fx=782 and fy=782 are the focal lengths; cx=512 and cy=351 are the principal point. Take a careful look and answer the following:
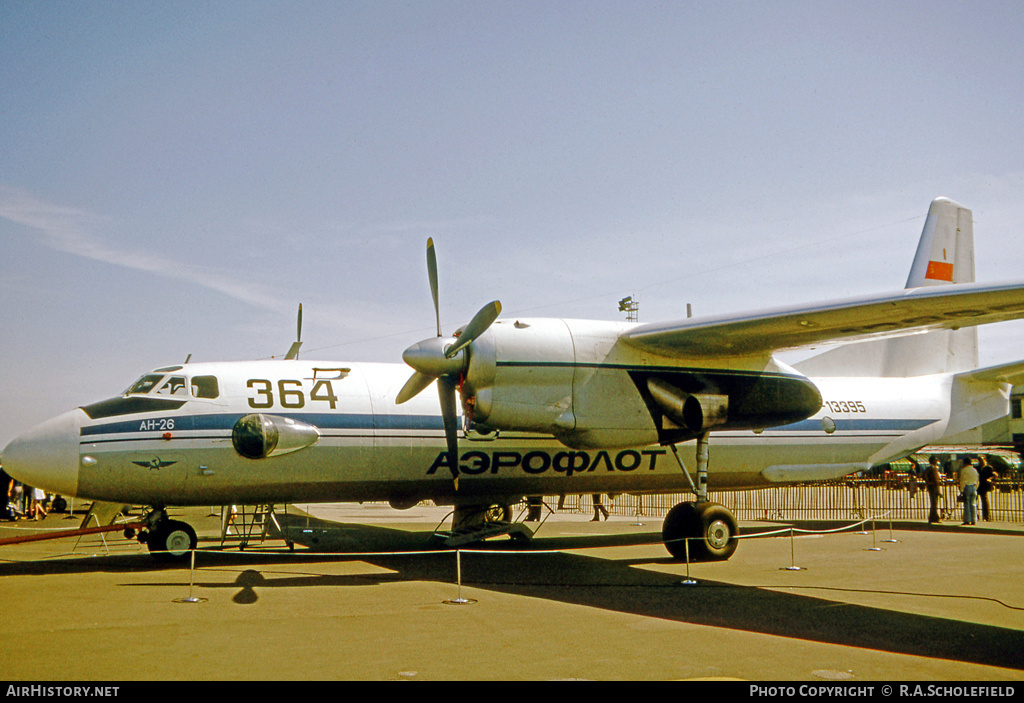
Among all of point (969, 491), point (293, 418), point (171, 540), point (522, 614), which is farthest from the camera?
point (969, 491)

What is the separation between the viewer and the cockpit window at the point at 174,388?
14211 millimetres

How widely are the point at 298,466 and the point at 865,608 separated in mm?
9609

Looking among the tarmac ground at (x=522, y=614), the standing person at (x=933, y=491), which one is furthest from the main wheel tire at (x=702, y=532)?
the standing person at (x=933, y=491)

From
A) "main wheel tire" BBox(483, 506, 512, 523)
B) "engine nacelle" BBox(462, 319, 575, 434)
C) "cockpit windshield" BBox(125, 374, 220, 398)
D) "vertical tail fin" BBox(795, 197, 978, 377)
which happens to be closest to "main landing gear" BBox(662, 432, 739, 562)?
"engine nacelle" BBox(462, 319, 575, 434)

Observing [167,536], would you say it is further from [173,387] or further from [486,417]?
[486,417]

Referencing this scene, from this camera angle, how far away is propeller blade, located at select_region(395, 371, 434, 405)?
14383 millimetres

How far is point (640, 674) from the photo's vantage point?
6.73 meters

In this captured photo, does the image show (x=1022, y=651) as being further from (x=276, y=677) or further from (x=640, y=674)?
(x=276, y=677)

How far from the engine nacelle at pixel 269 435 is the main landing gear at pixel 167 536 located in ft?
6.51

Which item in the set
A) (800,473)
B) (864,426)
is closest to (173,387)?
(800,473)

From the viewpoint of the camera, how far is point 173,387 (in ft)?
46.8

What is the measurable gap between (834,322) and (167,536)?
477 inches

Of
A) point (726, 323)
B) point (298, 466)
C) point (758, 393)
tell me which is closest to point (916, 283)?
point (758, 393)

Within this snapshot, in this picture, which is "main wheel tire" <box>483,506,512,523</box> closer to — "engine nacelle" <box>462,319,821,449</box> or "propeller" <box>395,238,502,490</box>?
"propeller" <box>395,238,502,490</box>
